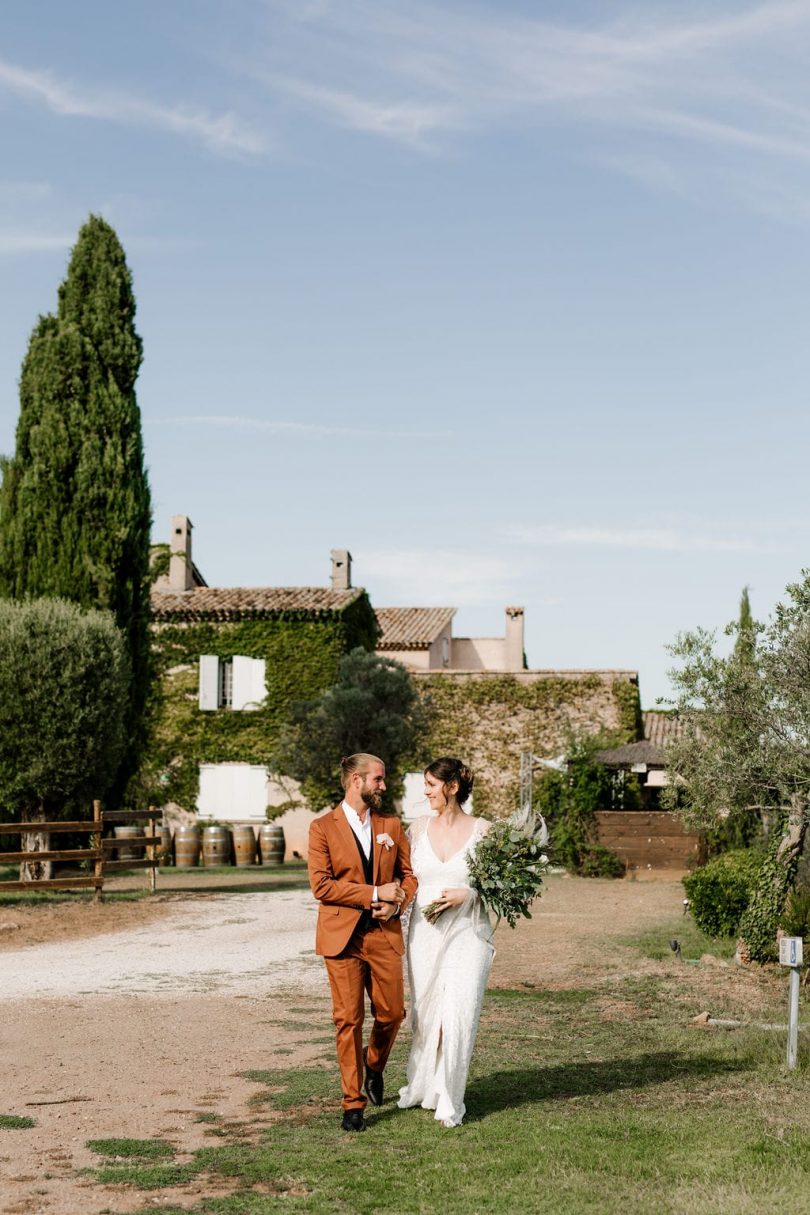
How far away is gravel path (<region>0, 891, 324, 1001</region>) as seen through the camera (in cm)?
1207

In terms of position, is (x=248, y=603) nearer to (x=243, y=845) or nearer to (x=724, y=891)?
(x=243, y=845)

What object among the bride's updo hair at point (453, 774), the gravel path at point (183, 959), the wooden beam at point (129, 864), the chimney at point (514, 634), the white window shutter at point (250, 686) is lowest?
the gravel path at point (183, 959)

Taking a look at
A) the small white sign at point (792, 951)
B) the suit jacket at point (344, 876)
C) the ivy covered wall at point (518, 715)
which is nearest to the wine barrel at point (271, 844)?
the ivy covered wall at point (518, 715)

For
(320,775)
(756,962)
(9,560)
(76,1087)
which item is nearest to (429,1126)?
(76,1087)

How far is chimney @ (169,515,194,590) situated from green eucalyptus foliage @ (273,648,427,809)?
8600 millimetres

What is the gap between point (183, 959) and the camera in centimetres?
1405

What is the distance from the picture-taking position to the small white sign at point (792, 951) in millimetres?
7762

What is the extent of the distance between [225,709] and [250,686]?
89cm

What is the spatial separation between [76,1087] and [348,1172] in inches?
102

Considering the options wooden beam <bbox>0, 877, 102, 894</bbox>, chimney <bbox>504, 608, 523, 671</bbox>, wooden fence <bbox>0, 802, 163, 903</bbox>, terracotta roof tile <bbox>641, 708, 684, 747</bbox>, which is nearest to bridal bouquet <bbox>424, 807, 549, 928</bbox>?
wooden fence <bbox>0, 802, 163, 903</bbox>

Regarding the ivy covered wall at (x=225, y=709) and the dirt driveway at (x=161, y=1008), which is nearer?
the dirt driveway at (x=161, y=1008)

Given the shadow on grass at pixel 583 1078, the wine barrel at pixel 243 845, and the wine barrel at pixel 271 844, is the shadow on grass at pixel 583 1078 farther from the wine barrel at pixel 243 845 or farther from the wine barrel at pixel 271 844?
the wine barrel at pixel 243 845

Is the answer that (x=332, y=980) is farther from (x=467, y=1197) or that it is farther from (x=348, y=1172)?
(x=467, y=1197)

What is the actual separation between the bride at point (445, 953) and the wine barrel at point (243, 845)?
23943 millimetres
